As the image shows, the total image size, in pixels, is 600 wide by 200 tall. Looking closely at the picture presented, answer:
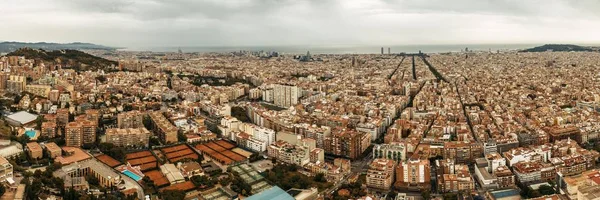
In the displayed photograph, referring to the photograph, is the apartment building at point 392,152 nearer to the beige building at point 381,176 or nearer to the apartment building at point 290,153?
the beige building at point 381,176

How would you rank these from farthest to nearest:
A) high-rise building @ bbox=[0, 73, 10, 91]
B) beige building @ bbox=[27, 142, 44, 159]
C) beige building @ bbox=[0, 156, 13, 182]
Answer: high-rise building @ bbox=[0, 73, 10, 91] → beige building @ bbox=[27, 142, 44, 159] → beige building @ bbox=[0, 156, 13, 182]

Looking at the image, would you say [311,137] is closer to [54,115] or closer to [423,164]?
[423,164]

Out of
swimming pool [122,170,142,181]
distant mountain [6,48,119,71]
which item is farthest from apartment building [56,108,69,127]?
distant mountain [6,48,119,71]

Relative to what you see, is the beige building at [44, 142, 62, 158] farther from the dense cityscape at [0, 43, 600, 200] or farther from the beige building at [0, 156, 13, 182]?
the beige building at [0, 156, 13, 182]

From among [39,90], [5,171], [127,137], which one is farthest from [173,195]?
[39,90]

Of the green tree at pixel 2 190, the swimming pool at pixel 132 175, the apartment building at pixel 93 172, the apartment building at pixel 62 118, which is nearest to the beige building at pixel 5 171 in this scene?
the green tree at pixel 2 190

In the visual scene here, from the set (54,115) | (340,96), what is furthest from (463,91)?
(54,115)

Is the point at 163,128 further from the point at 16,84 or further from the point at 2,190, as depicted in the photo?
the point at 16,84
